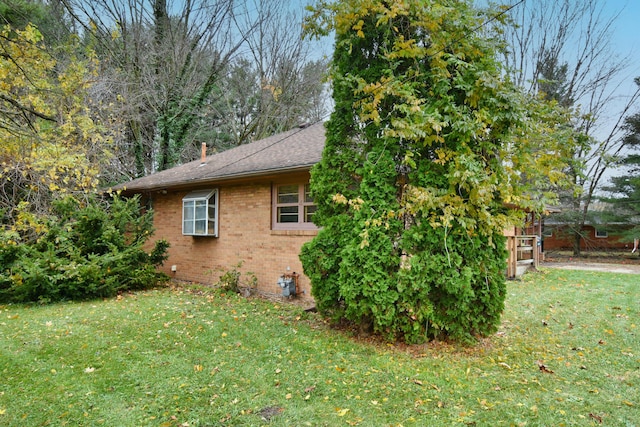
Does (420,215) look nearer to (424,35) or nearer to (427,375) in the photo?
(427,375)

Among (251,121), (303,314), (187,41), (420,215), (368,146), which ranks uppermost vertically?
(187,41)

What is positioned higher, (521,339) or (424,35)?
(424,35)

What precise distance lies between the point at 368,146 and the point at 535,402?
3.39 meters

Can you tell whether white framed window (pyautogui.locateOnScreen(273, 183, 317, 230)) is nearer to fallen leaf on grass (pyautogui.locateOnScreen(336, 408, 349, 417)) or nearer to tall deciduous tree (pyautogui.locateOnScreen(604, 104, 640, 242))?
fallen leaf on grass (pyautogui.locateOnScreen(336, 408, 349, 417))

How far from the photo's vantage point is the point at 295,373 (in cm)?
402

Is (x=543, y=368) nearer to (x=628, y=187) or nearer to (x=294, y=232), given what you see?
(x=294, y=232)

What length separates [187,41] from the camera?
637 inches

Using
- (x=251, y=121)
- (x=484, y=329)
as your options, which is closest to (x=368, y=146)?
(x=484, y=329)

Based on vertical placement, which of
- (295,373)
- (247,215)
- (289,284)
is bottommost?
(295,373)

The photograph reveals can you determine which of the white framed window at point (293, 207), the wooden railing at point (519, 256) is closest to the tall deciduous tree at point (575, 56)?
the wooden railing at point (519, 256)

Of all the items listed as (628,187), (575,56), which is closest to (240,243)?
(575,56)

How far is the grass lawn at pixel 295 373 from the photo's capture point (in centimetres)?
316

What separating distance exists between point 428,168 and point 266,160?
4937mm

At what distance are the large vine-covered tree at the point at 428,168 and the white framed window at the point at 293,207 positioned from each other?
2623 mm
